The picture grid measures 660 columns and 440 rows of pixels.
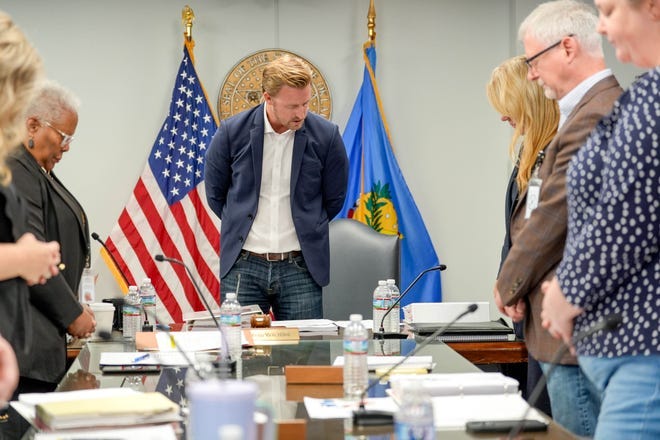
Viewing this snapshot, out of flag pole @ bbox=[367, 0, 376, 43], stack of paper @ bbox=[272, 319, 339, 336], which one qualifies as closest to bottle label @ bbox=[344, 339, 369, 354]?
stack of paper @ bbox=[272, 319, 339, 336]

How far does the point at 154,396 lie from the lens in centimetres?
197

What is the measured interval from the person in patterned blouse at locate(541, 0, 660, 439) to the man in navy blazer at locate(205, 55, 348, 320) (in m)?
2.06

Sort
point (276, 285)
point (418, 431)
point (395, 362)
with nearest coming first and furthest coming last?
point (418, 431) < point (395, 362) < point (276, 285)

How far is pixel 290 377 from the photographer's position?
234 cm

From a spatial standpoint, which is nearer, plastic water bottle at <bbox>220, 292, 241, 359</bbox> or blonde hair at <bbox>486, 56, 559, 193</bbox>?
plastic water bottle at <bbox>220, 292, 241, 359</bbox>

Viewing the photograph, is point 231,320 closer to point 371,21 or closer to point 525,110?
point 525,110

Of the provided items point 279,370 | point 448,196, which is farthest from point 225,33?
point 279,370

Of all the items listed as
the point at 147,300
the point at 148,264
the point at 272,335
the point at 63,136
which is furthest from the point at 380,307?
the point at 148,264

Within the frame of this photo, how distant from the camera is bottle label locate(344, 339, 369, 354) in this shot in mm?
2154

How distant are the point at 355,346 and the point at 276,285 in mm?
1833

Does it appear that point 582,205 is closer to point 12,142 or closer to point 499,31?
point 12,142

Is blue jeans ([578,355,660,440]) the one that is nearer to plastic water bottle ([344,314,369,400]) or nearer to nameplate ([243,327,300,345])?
plastic water bottle ([344,314,369,400])

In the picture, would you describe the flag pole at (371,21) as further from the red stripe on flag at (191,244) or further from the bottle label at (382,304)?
the bottle label at (382,304)

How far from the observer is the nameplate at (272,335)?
3.14 meters
